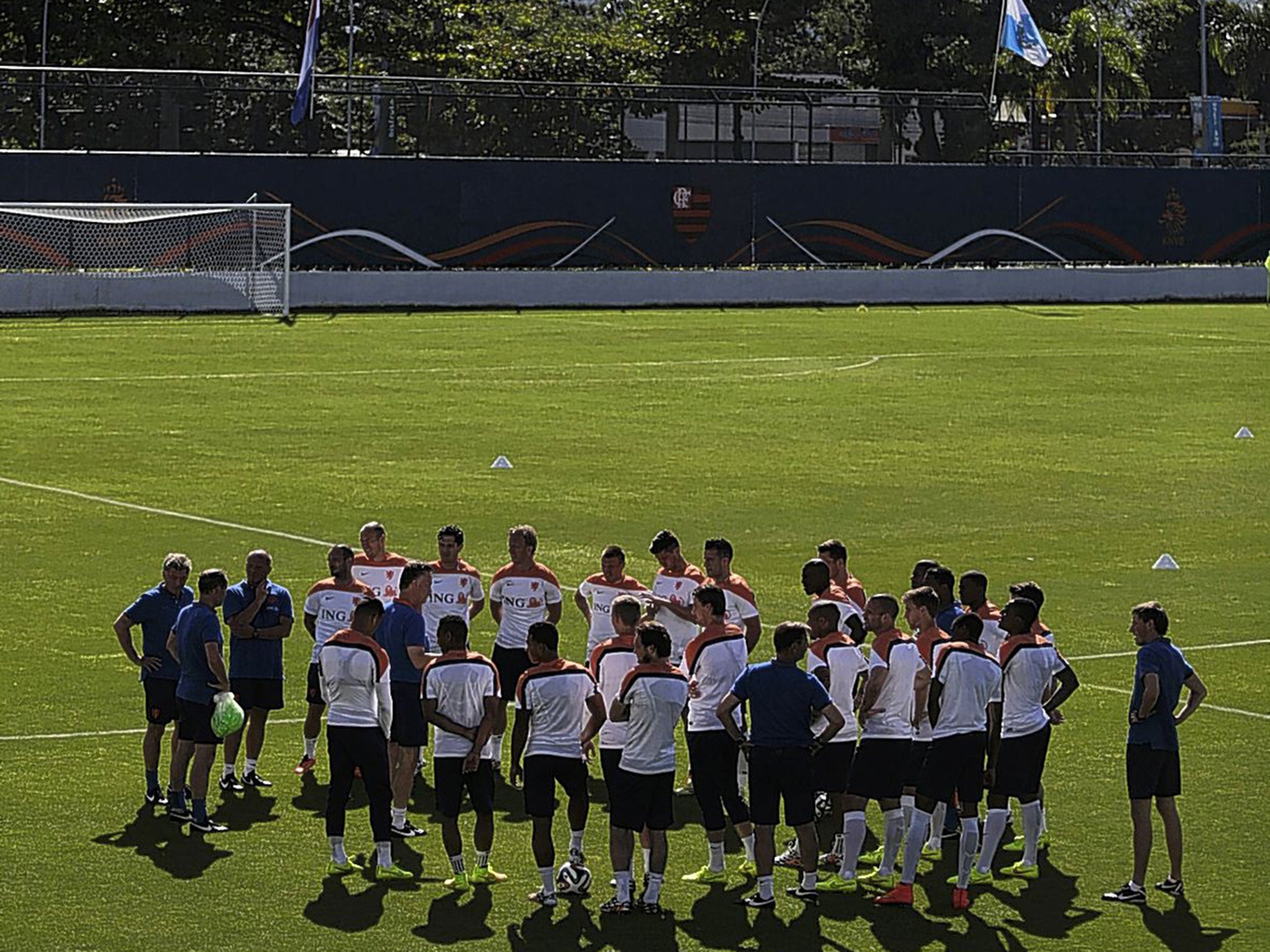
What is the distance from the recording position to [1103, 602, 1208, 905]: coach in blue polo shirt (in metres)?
12.2

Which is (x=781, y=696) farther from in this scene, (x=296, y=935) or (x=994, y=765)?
(x=296, y=935)

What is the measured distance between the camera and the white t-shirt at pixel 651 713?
1181 cm

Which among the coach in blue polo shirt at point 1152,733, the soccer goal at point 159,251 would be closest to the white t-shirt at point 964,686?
the coach in blue polo shirt at point 1152,733

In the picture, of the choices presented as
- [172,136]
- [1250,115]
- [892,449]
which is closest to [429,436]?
[892,449]

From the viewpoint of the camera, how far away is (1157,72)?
349 ft

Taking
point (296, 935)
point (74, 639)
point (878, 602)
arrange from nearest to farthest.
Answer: point (296, 935) → point (878, 602) → point (74, 639)

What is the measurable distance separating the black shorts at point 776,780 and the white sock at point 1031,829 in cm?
140

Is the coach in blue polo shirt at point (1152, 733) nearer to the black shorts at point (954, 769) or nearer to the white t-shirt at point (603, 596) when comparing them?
the black shorts at point (954, 769)

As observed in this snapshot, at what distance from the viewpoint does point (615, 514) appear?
2558 centimetres

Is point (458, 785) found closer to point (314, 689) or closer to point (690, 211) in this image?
point (314, 689)

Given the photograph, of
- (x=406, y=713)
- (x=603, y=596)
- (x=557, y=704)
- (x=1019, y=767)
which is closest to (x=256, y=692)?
(x=406, y=713)

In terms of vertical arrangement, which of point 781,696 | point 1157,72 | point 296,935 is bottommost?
point 296,935

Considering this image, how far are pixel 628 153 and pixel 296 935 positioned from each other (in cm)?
5389

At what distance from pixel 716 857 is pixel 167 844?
333 centimetres
